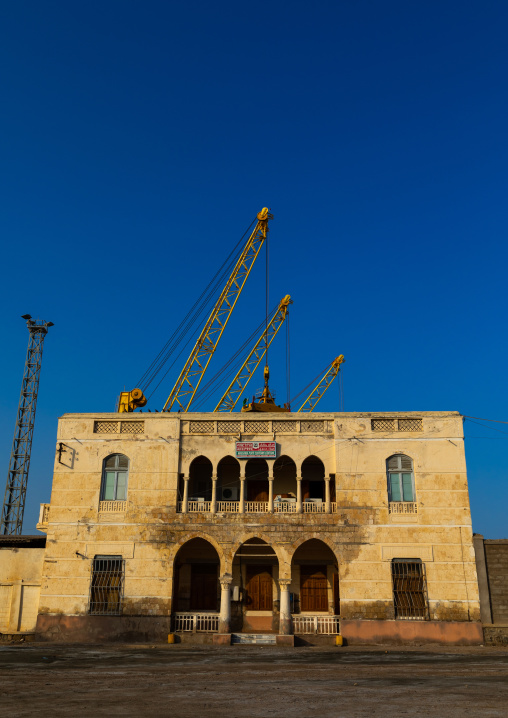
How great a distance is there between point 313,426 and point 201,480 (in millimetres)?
6882

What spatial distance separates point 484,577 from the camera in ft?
92.5

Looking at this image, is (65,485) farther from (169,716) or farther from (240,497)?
(169,716)

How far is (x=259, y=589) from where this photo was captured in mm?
31391

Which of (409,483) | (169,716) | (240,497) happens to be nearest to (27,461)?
(240,497)

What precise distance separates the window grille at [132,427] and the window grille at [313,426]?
7.82 meters

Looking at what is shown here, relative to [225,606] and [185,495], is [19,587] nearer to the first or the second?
[185,495]

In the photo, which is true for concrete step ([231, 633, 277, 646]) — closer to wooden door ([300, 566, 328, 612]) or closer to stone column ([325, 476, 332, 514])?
wooden door ([300, 566, 328, 612])

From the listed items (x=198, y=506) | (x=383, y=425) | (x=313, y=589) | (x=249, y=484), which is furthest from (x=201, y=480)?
(x=383, y=425)

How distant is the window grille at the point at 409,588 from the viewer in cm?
2759

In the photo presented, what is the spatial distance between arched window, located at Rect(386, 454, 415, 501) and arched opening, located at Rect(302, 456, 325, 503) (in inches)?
166

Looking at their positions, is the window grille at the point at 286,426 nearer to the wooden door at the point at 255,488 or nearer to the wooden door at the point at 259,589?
the wooden door at the point at 255,488

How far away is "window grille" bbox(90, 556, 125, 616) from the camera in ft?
93.4

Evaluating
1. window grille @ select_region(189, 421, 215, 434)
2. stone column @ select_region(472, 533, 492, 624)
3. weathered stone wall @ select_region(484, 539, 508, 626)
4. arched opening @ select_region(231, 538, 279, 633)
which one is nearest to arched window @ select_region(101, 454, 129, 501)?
window grille @ select_region(189, 421, 215, 434)

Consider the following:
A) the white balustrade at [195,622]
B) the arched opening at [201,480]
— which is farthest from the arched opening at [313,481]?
the white balustrade at [195,622]
